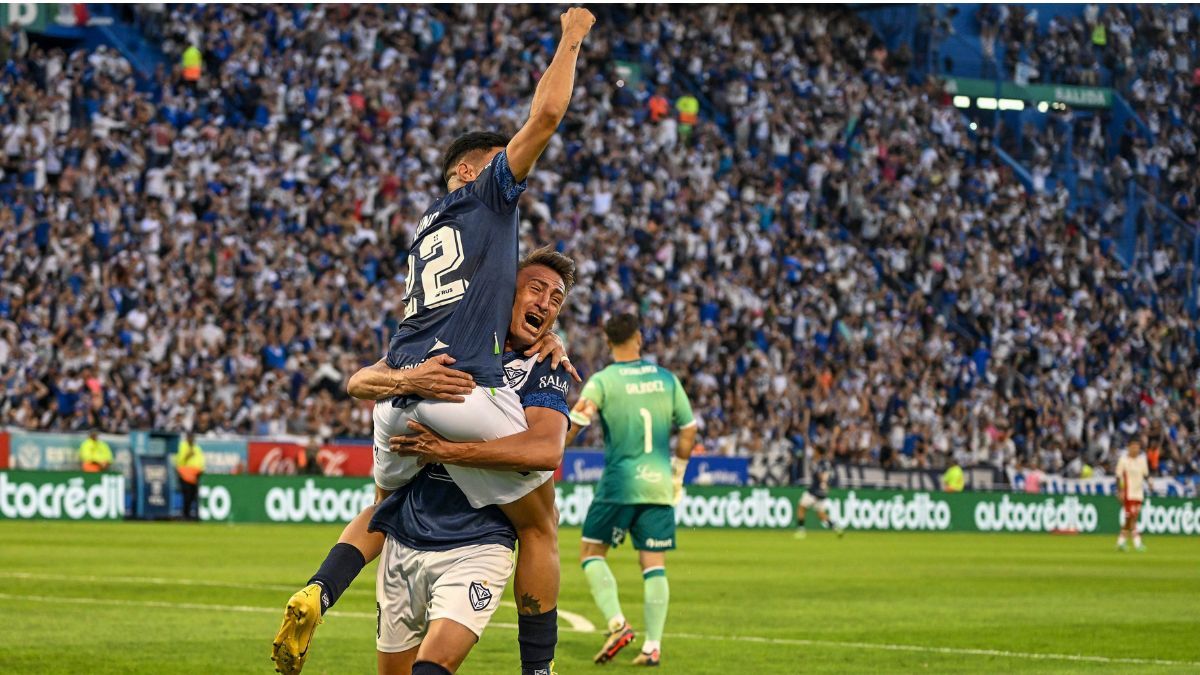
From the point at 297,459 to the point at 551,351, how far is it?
2721 centimetres

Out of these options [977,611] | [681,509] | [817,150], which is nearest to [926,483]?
[681,509]

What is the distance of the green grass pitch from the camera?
1256cm

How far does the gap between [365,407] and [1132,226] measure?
27.7m

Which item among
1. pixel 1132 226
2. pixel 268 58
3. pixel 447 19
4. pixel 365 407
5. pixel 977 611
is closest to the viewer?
pixel 977 611

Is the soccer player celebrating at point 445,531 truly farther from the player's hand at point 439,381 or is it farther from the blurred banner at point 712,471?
the blurred banner at point 712,471

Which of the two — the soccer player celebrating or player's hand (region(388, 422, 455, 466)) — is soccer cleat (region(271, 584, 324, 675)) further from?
player's hand (region(388, 422, 455, 466))

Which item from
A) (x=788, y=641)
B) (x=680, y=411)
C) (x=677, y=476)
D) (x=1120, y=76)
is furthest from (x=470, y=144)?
(x=1120, y=76)

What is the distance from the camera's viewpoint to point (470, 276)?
675 cm

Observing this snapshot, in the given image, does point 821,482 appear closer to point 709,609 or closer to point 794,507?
point 794,507

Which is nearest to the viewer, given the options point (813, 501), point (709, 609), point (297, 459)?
point (709, 609)


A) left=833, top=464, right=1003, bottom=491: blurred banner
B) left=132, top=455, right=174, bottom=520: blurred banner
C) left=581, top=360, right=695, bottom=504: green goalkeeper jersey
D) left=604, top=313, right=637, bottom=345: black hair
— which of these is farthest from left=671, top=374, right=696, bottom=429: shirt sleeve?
left=833, top=464, right=1003, bottom=491: blurred banner

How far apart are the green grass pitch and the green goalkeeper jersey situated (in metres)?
1.31

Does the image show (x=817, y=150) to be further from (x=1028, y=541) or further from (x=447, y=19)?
(x=1028, y=541)

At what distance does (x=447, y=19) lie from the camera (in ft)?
145
